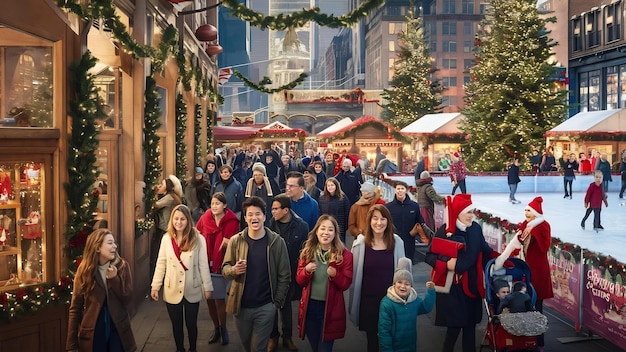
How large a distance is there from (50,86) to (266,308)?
10.6ft

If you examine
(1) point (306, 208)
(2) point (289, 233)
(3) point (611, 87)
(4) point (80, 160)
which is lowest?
(2) point (289, 233)

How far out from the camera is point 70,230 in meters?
8.66

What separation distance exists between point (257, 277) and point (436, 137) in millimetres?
37287

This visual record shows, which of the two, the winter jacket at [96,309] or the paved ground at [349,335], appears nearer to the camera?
the winter jacket at [96,309]

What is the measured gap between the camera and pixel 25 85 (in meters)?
8.13

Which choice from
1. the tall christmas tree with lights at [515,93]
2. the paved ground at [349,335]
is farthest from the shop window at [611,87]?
the paved ground at [349,335]

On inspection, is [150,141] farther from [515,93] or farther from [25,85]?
[515,93]

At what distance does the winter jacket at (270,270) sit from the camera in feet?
24.7

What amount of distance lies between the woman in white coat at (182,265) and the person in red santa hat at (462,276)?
232 centimetres

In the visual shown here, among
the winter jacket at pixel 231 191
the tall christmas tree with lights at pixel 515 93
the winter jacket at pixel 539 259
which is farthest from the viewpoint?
the tall christmas tree with lights at pixel 515 93

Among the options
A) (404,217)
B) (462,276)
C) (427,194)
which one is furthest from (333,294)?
(427,194)

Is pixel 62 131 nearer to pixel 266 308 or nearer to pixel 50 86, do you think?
pixel 50 86

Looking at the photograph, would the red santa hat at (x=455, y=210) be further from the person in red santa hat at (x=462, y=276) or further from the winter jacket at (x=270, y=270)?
the winter jacket at (x=270, y=270)

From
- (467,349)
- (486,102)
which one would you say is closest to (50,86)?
(467,349)
